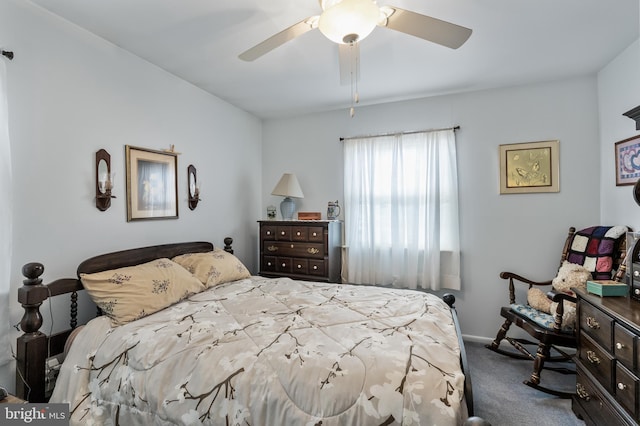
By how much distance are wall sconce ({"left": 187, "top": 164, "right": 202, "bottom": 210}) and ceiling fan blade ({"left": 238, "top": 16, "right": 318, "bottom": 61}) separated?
152cm

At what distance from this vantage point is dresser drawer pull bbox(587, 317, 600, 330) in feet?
5.50

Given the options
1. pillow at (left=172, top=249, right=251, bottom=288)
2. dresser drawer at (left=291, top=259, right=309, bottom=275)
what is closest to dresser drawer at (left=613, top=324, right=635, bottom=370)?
dresser drawer at (left=291, top=259, right=309, bottom=275)

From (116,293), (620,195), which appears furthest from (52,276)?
(620,195)

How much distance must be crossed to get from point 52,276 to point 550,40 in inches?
154

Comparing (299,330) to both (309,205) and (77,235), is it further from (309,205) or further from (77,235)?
(309,205)

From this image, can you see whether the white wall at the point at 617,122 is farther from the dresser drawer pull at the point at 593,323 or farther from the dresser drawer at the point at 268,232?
the dresser drawer at the point at 268,232

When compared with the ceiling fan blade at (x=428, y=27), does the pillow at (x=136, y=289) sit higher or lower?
lower

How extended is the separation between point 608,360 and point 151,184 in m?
3.40

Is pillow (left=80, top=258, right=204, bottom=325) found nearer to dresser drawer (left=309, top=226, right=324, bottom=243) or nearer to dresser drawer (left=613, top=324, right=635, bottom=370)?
dresser drawer (left=309, top=226, right=324, bottom=243)

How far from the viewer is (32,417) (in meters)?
1.29

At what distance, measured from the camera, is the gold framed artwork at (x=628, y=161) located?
2258mm

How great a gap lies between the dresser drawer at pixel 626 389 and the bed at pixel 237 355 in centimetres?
77

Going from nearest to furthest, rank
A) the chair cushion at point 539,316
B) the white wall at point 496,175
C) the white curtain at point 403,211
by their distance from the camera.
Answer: the chair cushion at point 539,316 → the white wall at point 496,175 → the white curtain at point 403,211

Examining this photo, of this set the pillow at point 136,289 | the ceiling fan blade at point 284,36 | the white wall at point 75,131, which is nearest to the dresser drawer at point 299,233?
the white wall at point 75,131
